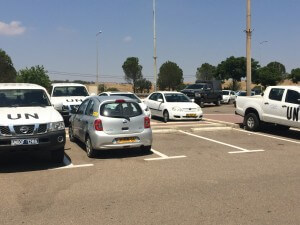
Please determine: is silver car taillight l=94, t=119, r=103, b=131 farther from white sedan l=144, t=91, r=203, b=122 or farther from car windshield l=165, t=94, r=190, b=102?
car windshield l=165, t=94, r=190, b=102

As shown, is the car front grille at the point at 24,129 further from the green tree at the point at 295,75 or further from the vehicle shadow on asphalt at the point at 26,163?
the green tree at the point at 295,75

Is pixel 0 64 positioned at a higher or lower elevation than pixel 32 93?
higher

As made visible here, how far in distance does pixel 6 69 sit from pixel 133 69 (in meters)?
25.7

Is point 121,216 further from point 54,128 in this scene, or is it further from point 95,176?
point 54,128

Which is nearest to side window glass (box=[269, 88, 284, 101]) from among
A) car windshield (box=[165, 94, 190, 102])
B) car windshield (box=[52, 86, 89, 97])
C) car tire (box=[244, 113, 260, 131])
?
car tire (box=[244, 113, 260, 131])

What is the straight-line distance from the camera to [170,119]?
17203 millimetres

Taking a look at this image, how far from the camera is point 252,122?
1420 centimetres

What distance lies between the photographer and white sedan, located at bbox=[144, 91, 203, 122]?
17094 mm

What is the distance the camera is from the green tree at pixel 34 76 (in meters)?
63.9

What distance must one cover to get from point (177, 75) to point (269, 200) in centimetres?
6452

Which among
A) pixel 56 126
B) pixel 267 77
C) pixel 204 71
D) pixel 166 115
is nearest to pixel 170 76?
pixel 204 71

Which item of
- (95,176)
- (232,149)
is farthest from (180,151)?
(95,176)

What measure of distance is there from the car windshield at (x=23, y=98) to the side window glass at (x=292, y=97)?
7.95 m

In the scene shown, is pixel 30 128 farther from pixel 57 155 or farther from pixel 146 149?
pixel 146 149
